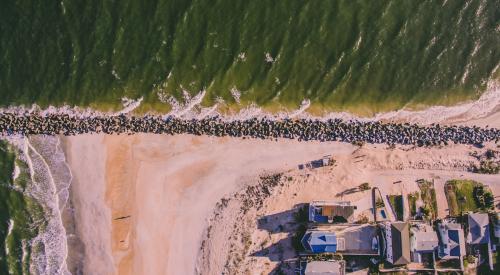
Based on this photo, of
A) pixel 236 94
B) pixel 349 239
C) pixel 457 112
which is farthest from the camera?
pixel 457 112

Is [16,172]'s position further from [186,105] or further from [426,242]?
[426,242]

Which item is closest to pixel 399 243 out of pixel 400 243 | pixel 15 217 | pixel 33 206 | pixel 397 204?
pixel 400 243

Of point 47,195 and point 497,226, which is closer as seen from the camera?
point 47,195

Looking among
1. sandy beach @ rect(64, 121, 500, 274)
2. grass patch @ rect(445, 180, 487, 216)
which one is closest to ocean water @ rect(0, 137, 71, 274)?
sandy beach @ rect(64, 121, 500, 274)

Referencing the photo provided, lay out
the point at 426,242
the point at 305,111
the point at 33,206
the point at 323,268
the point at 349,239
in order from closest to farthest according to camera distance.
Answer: the point at 323,268, the point at 426,242, the point at 349,239, the point at 33,206, the point at 305,111

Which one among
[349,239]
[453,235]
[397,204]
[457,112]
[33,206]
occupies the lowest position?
[349,239]

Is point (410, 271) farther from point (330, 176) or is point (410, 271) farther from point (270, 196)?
point (270, 196)

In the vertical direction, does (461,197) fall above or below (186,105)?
below
